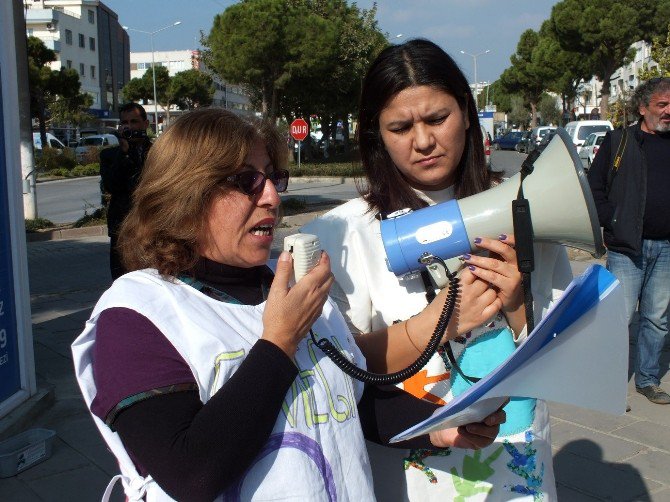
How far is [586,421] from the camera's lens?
15.3ft

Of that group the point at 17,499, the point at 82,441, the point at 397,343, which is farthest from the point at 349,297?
the point at 82,441

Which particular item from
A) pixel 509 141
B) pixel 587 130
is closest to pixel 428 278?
pixel 587 130

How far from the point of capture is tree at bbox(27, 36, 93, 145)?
3834 centimetres

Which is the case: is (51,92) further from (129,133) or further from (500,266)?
(500,266)

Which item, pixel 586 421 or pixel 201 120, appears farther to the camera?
pixel 586 421

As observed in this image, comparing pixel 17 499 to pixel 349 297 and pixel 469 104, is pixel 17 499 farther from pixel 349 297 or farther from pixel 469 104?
pixel 469 104

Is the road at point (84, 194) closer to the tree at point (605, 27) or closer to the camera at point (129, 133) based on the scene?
the camera at point (129, 133)

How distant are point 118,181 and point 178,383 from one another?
5.27m

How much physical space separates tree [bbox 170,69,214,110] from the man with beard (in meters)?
61.1

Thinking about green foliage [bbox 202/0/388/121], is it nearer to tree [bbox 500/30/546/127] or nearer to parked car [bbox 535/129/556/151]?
tree [bbox 500/30/546/127]

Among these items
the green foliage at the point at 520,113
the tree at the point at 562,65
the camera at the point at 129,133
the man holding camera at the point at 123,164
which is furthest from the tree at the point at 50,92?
the green foliage at the point at 520,113

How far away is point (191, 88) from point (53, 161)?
110 ft

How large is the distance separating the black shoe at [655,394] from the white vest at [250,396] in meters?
4.12

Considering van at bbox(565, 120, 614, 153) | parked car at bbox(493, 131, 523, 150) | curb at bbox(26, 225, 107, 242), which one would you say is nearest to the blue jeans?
curb at bbox(26, 225, 107, 242)
